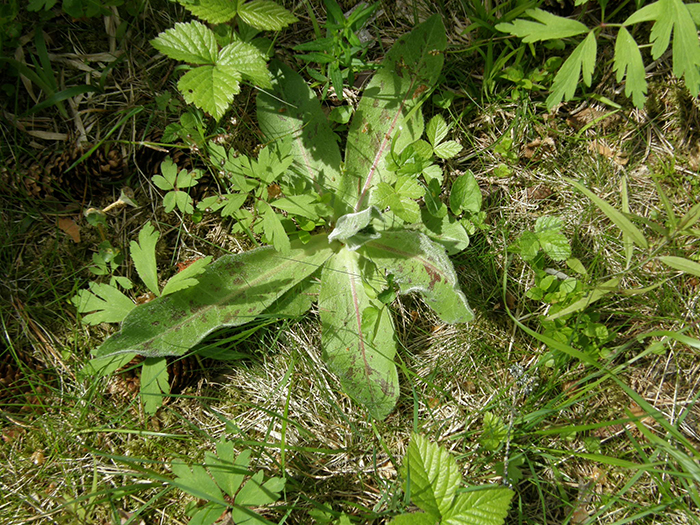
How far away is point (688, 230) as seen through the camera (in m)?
2.20

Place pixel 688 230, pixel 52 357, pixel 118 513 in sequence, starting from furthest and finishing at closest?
1. pixel 52 357
2. pixel 118 513
3. pixel 688 230

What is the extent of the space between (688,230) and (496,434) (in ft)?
4.34

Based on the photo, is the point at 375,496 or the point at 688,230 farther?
the point at 375,496

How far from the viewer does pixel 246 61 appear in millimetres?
2346

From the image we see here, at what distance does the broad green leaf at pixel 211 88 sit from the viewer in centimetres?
224

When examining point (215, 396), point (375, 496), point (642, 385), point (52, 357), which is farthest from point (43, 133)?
point (642, 385)

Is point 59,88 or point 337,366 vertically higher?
point 59,88

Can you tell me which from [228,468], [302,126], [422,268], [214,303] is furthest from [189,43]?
[228,468]

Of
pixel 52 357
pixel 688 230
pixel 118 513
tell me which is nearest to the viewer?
pixel 688 230

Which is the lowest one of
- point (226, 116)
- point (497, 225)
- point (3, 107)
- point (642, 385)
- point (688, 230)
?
point (642, 385)

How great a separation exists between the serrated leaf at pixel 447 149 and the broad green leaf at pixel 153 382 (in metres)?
1.76

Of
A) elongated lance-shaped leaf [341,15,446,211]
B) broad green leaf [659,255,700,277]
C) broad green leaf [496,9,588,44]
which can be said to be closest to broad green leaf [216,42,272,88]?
elongated lance-shaped leaf [341,15,446,211]

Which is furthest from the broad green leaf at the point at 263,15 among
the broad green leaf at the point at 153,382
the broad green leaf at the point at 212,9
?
the broad green leaf at the point at 153,382

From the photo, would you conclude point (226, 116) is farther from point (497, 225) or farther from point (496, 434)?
point (496, 434)
